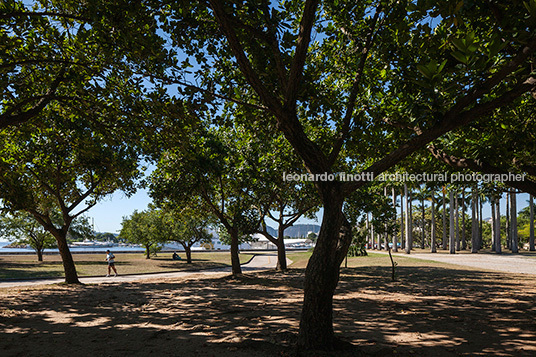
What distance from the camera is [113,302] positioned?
905 cm

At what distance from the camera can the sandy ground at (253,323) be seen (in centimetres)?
484

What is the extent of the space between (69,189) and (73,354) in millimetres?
13096

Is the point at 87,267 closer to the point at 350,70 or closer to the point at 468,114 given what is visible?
the point at 350,70

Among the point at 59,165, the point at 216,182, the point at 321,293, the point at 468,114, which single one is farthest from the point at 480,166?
the point at 59,165

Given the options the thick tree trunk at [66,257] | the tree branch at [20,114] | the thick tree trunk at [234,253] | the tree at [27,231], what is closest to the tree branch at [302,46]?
the tree branch at [20,114]

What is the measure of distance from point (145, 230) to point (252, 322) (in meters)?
33.4

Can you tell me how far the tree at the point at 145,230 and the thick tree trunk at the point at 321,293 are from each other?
1267 inches

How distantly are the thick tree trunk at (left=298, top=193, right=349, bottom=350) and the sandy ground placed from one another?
0.25 meters

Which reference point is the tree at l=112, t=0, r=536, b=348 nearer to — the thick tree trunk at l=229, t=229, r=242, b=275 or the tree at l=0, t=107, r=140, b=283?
the tree at l=0, t=107, r=140, b=283

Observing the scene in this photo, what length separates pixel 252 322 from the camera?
6.36m

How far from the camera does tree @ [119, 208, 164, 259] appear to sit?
118 feet

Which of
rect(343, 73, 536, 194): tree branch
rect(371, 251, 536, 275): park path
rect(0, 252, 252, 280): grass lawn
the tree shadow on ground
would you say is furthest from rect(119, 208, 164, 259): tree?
rect(343, 73, 536, 194): tree branch

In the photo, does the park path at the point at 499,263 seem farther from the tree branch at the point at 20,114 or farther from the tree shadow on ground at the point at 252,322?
the tree branch at the point at 20,114

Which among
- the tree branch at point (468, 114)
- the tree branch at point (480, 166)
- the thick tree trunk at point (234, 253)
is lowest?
the thick tree trunk at point (234, 253)
